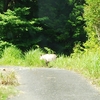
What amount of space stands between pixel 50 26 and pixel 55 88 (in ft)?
45.5

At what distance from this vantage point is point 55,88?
7641mm

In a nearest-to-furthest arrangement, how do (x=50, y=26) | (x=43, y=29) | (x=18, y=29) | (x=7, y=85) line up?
(x=7, y=85)
(x=18, y=29)
(x=50, y=26)
(x=43, y=29)

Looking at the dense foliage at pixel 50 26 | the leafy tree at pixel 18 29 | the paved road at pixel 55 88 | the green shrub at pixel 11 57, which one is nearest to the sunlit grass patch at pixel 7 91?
the paved road at pixel 55 88

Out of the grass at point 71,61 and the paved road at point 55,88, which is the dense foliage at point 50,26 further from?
the paved road at point 55,88

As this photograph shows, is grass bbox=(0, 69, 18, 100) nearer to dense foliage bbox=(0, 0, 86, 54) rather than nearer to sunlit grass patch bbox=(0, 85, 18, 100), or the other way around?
sunlit grass patch bbox=(0, 85, 18, 100)

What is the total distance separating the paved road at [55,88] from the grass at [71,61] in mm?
400

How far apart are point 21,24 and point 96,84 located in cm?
1224

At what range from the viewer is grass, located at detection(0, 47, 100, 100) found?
9306mm

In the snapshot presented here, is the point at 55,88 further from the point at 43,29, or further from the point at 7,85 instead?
the point at 43,29

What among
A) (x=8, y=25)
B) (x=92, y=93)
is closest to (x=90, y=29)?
(x=8, y=25)

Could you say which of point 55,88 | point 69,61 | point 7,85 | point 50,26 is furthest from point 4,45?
point 55,88

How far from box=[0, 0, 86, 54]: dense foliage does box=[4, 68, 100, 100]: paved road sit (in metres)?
10.9

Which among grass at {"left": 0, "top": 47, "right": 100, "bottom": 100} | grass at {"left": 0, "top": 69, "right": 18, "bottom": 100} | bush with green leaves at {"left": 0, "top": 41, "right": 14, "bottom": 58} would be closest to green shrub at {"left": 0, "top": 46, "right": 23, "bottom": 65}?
grass at {"left": 0, "top": 47, "right": 100, "bottom": 100}

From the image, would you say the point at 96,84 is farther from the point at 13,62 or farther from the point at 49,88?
the point at 13,62
